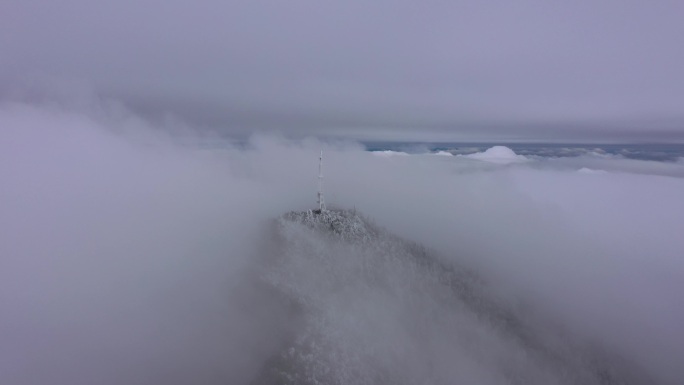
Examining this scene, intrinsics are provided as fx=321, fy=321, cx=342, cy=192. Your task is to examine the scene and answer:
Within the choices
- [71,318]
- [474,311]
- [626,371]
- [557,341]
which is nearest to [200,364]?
[71,318]

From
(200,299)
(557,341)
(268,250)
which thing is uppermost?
(268,250)

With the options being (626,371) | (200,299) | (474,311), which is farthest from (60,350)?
(626,371)

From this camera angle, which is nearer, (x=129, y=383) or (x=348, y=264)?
(x=129, y=383)

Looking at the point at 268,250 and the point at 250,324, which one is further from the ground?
the point at 268,250

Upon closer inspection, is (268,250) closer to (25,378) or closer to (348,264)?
(348,264)

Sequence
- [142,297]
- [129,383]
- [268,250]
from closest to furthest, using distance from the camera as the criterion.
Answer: [129,383] → [142,297] → [268,250]

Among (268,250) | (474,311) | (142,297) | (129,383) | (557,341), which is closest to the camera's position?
(129,383)

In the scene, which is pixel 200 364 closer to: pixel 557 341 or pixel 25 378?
pixel 25 378

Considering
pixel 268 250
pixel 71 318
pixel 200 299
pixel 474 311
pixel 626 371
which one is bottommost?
pixel 626 371

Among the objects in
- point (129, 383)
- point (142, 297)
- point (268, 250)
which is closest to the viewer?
point (129, 383)
